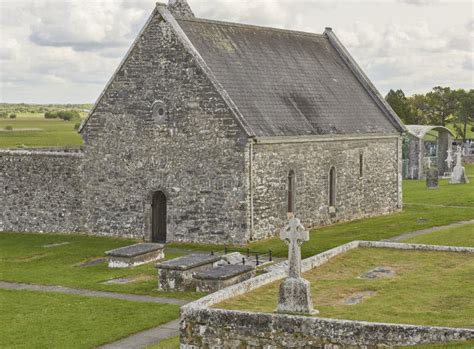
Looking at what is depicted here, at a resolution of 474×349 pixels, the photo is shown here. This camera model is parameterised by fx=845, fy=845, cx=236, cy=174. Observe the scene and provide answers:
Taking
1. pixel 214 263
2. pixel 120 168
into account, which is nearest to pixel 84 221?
pixel 120 168

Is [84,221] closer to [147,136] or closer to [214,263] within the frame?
[147,136]

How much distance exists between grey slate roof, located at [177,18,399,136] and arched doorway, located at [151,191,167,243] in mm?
5637

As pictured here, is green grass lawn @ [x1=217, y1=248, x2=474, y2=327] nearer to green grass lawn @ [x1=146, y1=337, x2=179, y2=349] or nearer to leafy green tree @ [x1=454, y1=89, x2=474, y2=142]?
green grass lawn @ [x1=146, y1=337, x2=179, y2=349]

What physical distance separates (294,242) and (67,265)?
1525cm

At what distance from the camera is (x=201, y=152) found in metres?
35.8

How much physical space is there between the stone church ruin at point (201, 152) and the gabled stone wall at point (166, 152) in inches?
1.8

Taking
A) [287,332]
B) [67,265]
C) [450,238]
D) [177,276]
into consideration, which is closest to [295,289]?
[287,332]

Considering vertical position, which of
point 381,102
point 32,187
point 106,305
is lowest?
point 106,305

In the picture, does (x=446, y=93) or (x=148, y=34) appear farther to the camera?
(x=446, y=93)

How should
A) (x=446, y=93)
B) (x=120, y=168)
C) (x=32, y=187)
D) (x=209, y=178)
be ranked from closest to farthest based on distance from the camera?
(x=209, y=178) < (x=120, y=168) < (x=32, y=187) < (x=446, y=93)

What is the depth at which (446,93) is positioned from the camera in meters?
124

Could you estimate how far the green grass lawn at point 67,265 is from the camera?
1094 inches

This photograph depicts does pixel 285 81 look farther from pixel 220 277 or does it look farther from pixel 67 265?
pixel 220 277

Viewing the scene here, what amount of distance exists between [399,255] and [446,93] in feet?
332
